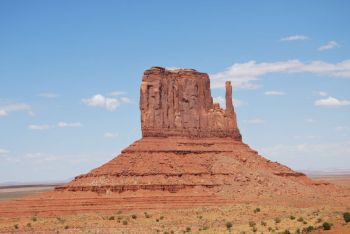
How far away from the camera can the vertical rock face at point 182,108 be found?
10925cm

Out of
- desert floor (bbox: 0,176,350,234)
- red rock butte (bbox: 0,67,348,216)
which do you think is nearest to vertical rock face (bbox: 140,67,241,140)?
red rock butte (bbox: 0,67,348,216)

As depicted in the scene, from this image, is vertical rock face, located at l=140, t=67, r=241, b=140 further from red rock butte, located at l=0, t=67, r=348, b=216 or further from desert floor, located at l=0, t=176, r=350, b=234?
desert floor, located at l=0, t=176, r=350, b=234

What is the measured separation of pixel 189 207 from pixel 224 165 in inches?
544

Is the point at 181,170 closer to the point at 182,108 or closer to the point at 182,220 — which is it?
the point at 182,108

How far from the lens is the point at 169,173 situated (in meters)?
99.0

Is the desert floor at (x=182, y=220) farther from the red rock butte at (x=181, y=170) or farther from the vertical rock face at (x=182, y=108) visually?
the vertical rock face at (x=182, y=108)

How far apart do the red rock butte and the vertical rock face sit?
15cm

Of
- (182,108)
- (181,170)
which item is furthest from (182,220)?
(182,108)

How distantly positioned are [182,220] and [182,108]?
33444mm

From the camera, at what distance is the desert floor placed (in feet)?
222

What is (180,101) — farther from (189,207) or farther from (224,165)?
(189,207)

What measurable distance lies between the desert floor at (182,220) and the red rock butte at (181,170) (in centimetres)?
361

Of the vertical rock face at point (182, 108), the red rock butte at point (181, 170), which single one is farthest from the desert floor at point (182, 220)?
the vertical rock face at point (182, 108)

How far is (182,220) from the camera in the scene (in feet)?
264
